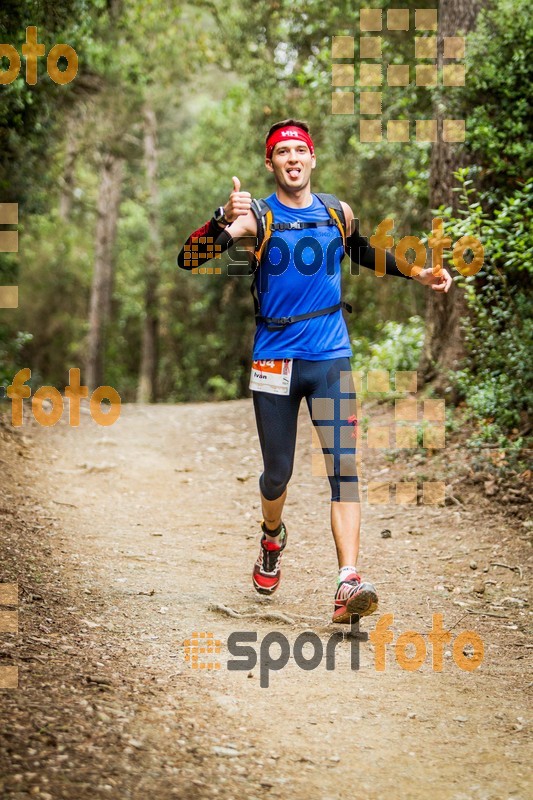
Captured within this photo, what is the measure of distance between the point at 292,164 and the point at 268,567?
88.9 inches

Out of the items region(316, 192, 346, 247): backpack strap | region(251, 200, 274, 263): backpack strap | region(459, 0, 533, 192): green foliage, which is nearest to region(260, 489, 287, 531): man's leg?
region(251, 200, 274, 263): backpack strap

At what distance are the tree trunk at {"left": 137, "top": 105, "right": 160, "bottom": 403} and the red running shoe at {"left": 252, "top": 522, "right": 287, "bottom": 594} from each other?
19.8 meters

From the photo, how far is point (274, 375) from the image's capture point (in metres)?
4.43

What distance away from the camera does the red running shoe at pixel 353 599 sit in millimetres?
4109

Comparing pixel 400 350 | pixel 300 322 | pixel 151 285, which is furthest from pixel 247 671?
pixel 151 285

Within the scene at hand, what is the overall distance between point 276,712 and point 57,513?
3.61m

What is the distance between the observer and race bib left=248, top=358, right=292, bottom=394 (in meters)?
4.41

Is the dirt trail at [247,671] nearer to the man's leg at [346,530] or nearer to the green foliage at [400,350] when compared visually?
the man's leg at [346,530]

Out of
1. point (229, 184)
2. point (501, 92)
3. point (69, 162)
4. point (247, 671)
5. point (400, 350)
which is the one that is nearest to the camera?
point (247, 671)

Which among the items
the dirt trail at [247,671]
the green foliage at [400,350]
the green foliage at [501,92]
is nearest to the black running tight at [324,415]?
the dirt trail at [247,671]

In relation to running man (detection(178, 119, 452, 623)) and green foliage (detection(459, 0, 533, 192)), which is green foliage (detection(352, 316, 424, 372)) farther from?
running man (detection(178, 119, 452, 623))

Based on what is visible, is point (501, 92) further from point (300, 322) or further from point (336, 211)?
point (300, 322)

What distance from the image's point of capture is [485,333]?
7.68 meters

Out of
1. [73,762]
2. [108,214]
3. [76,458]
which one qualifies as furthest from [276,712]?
[108,214]
